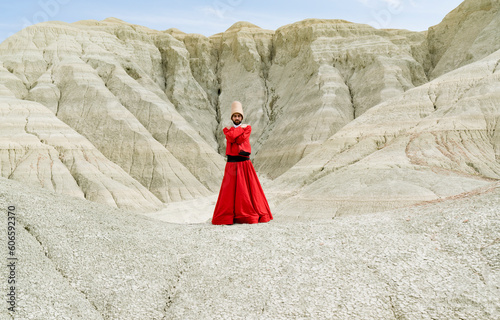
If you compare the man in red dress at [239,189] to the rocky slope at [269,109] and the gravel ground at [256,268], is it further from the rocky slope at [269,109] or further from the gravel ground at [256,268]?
the rocky slope at [269,109]

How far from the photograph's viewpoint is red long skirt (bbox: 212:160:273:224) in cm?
861

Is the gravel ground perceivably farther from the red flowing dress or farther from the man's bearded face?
the man's bearded face

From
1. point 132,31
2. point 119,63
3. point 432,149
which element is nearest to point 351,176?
point 432,149

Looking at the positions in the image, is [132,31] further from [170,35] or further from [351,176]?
[351,176]

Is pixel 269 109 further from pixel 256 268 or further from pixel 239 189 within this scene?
pixel 256 268

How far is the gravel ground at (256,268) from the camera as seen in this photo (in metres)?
4.67

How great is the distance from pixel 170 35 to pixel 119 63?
503 inches

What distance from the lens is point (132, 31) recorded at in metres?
50.8

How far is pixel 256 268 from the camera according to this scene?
558 cm

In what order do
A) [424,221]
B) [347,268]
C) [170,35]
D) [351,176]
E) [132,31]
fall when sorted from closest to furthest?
[347,268], [424,221], [351,176], [132,31], [170,35]

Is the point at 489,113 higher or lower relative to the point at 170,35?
lower

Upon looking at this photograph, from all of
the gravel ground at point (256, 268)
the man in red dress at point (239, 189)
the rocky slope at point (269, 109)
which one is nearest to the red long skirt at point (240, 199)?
the man in red dress at point (239, 189)

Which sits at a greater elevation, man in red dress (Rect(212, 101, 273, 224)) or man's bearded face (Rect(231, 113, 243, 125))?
man's bearded face (Rect(231, 113, 243, 125))

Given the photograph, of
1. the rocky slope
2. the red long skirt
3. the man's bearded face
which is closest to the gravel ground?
the red long skirt
